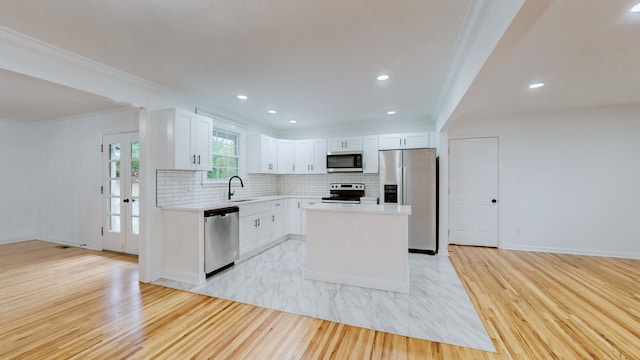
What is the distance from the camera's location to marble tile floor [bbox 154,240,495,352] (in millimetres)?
2238

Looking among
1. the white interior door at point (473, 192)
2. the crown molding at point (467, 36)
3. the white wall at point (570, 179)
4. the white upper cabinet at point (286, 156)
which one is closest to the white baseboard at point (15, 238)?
the white upper cabinet at point (286, 156)

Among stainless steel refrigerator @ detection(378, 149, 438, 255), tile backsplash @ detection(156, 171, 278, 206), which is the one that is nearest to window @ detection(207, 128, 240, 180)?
tile backsplash @ detection(156, 171, 278, 206)

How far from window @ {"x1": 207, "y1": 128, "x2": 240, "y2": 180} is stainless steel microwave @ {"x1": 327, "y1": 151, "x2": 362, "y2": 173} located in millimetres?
1914

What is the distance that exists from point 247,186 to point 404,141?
3.27m

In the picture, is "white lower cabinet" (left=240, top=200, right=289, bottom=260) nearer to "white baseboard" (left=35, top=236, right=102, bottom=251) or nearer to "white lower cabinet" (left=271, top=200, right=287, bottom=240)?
"white lower cabinet" (left=271, top=200, right=287, bottom=240)

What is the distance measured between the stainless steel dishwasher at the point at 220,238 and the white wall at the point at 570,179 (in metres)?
4.61

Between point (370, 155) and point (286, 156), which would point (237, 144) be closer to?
point (286, 156)

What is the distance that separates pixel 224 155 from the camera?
4656 mm

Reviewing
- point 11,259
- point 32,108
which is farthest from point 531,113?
point 11,259

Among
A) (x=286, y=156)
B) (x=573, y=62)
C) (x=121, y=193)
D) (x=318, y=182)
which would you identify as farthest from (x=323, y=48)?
(x=121, y=193)

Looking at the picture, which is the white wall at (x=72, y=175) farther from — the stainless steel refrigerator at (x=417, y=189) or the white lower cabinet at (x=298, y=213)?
the stainless steel refrigerator at (x=417, y=189)

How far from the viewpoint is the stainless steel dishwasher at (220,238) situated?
10.8 ft

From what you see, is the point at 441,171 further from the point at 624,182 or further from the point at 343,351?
the point at 343,351

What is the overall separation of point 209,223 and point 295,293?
142 cm
